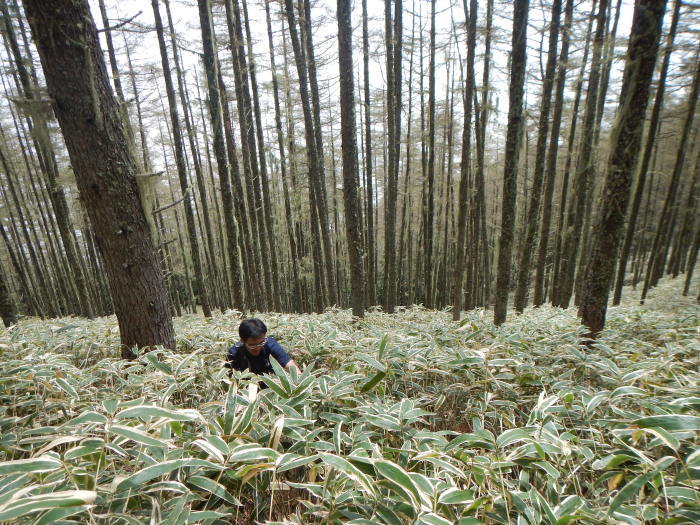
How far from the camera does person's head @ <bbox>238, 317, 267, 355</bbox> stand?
2.45 m

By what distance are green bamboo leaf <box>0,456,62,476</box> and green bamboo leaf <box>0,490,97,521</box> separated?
14 centimetres

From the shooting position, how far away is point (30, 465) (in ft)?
2.85

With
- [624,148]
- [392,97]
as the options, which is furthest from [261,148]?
[624,148]

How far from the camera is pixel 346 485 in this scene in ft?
3.52

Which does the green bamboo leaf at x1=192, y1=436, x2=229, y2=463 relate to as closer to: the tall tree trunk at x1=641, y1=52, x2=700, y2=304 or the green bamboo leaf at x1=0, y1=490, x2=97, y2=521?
the green bamboo leaf at x1=0, y1=490, x2=97, y2=521

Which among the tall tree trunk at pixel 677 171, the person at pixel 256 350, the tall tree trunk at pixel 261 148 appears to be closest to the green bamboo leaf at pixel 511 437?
the person at pixel 256 350

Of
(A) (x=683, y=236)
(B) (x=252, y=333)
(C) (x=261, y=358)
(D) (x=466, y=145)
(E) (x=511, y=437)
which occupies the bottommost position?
(A) (x=683, y=236)

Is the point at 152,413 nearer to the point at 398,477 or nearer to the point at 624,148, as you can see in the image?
the point at 398,477

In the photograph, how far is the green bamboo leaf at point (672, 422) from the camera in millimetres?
1034

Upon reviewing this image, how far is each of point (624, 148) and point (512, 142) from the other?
1.70 m

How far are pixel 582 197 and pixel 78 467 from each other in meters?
9.77

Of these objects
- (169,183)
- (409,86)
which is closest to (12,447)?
(409,86)

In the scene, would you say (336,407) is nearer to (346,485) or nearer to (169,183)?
(346,485)

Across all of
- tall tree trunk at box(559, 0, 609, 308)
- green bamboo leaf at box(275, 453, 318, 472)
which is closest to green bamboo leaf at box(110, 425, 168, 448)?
green bamboo leaf at box(275, 453, 318, 472)
